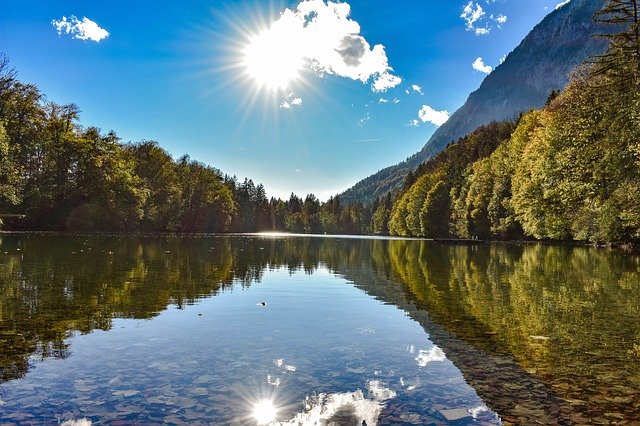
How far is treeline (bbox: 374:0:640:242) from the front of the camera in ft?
120

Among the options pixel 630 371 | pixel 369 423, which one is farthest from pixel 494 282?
pixel 369 423

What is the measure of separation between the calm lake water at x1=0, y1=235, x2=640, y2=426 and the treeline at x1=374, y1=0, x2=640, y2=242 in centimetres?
2129

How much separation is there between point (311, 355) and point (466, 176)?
11371 centimetres

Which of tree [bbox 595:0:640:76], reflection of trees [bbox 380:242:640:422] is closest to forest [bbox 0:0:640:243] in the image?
tree [bbox 595:0:640:76]

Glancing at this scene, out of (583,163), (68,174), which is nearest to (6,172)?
(68,174)

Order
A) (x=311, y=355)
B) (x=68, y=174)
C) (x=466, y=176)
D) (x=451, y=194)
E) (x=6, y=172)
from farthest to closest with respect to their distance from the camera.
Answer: (x=451, y=194), (x=466, y=176), (x=68, y=174), (x=6, y=172), (x=311, y=355)

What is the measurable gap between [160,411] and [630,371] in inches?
379

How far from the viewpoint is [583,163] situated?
43.5m

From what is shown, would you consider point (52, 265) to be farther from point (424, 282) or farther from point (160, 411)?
point (160, 411)

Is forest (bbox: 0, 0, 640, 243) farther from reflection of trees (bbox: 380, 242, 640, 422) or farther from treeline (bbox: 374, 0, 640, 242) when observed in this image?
reflection of trees (bbox: 380, 242, 640, 422)

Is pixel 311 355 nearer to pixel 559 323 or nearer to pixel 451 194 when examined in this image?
pixel 559 323

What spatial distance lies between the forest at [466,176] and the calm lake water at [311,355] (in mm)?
23035

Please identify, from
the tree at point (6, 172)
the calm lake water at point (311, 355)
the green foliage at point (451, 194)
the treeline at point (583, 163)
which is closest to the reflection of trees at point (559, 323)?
the calm lake water at point (311, 355)

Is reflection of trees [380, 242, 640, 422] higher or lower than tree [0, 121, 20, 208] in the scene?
lower
